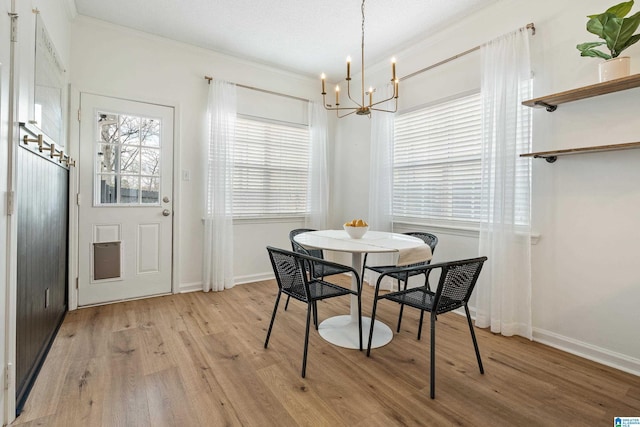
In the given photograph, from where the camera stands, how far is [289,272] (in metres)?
2.12

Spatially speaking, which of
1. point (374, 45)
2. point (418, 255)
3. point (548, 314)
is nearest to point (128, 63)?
point (374, 45)

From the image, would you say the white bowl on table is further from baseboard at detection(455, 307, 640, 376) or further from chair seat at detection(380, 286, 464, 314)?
baseboard at detection(455, 307, 640, 376)

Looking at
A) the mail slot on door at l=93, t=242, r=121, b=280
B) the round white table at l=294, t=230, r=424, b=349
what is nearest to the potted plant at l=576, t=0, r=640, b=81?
the round white table at l=294, t=230, r=424, b=349

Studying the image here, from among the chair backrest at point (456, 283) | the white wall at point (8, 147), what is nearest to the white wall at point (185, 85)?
the white wall at point (8, 147)

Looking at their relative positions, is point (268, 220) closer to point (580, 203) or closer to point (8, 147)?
point (8, 147)

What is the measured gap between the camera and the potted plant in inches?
72.7

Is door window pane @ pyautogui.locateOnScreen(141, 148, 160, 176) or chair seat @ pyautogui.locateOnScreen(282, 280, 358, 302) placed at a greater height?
door window pane @ pyautogui.locateOnScreen(141, 148, 160, 176)

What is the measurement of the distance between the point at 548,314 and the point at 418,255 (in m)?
1.25

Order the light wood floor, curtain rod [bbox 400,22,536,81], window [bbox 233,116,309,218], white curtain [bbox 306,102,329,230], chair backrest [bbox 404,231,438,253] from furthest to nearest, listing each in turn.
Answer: white curtain [bbox 306,102,329,230] < window [bbox 233,116,309,218] < chair backrest [bbox 404,231,438,253] < curtain rod [bbox 400,22,536,81] < the light wood floor

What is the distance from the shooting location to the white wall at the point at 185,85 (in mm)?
3080

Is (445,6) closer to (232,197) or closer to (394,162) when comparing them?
(394,162)

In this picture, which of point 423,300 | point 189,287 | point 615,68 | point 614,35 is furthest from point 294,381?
point 614,35

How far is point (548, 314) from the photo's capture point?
7.97 ft

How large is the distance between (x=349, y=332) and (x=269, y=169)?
95.0 inches
